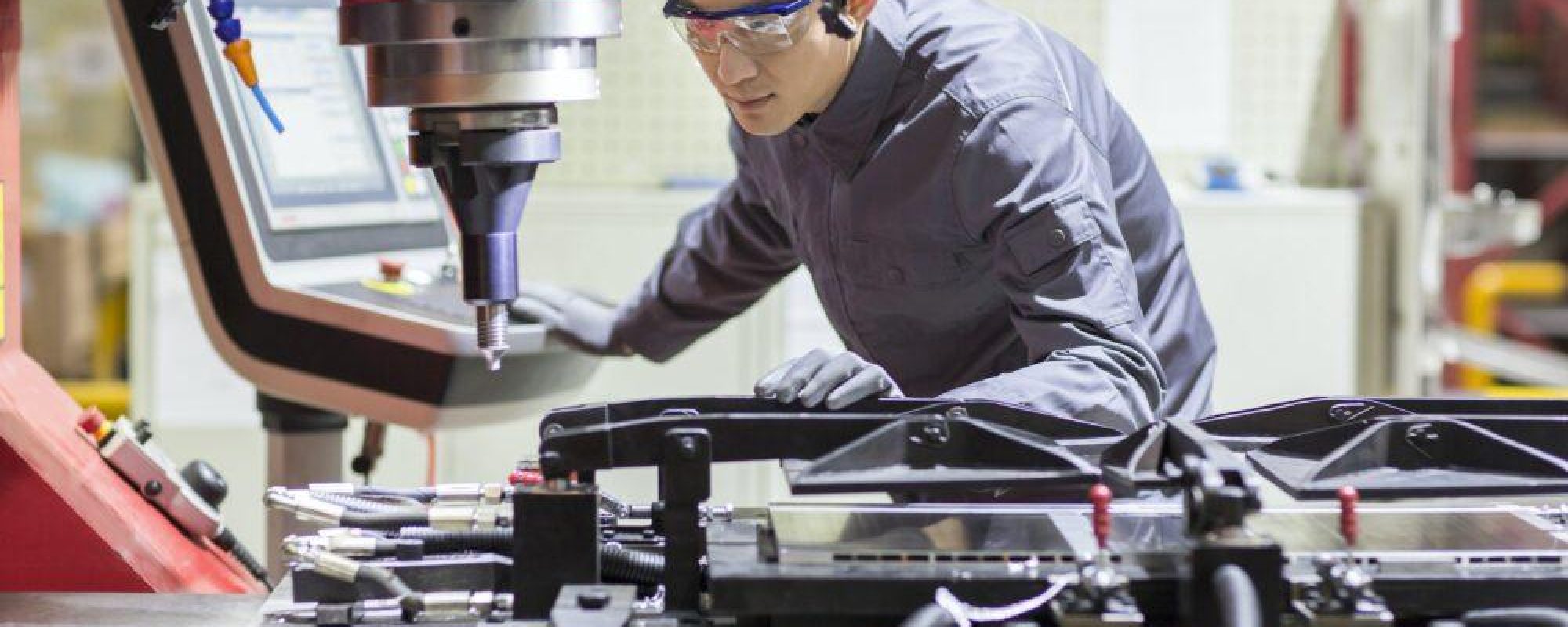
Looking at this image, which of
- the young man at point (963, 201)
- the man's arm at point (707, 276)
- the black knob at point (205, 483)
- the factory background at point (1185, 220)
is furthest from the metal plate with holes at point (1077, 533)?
the factory background at point (1185, 220)

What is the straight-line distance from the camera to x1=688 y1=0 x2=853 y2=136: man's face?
165 cm

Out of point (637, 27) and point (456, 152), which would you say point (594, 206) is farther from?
point (456, 152)

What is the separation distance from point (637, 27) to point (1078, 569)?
2.87 m

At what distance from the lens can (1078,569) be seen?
39.6 inches

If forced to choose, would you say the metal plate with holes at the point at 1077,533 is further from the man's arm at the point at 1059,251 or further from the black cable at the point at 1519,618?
the man's arm at the point at 1059,251

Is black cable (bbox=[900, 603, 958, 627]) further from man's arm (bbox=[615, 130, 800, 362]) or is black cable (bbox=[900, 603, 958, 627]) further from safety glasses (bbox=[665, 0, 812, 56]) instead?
man's arm (bbox=[615, 130, 800, 362])

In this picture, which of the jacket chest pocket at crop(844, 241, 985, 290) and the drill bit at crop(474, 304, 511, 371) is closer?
the drill bit at crop(474, 304, 511, 371)

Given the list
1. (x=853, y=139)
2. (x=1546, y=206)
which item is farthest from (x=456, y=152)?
(x=1546, y=206)

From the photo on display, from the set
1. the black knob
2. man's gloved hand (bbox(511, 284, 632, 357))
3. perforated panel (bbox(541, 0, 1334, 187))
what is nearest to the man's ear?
man's gloved hand (bbox(511, 284, 632, 357))

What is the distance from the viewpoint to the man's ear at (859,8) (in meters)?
1.71

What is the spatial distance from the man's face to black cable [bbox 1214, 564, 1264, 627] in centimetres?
82

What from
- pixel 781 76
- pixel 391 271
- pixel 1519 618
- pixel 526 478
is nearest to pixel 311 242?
pixel 391 271

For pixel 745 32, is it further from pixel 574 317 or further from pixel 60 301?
pixel 60 301

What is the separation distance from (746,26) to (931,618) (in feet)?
2.58
